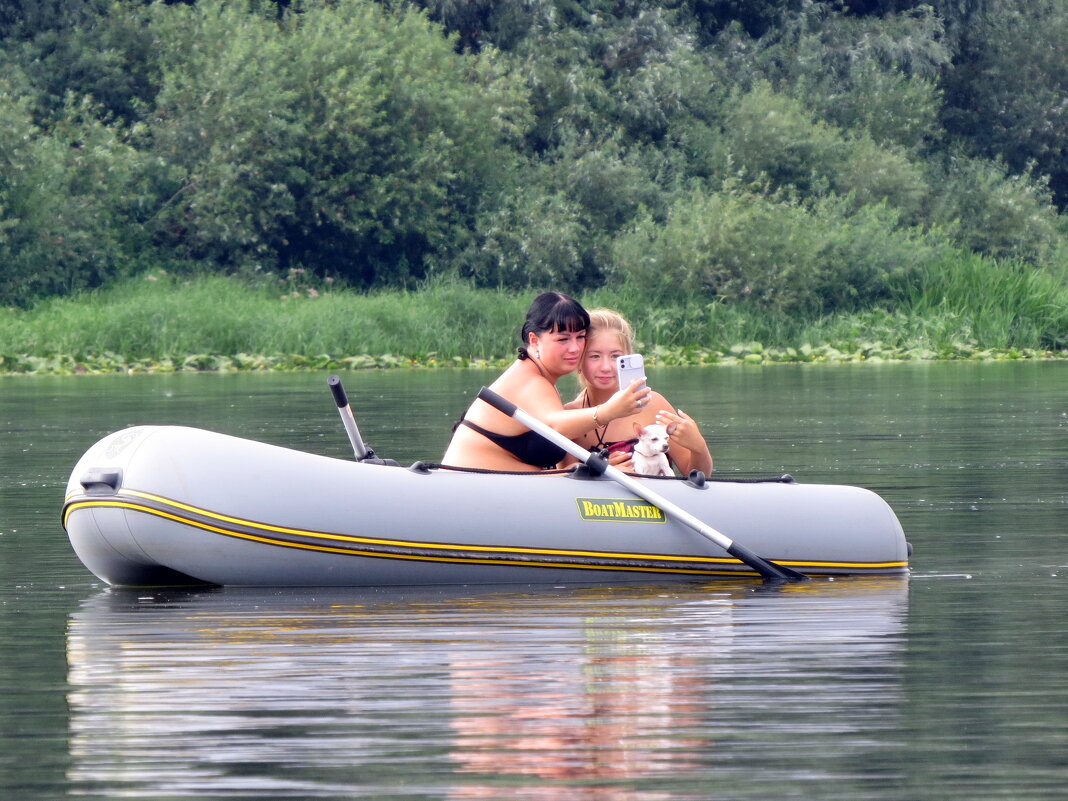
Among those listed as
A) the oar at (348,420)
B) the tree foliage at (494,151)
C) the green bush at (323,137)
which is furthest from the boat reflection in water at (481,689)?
the green bush at (323,137)

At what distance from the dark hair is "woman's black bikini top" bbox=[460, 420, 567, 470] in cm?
48

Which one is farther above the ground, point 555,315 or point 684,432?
point 555,315

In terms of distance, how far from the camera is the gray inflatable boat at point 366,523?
7605 mm

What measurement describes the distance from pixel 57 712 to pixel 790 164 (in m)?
28.0

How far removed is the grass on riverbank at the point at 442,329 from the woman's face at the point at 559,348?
1879cm

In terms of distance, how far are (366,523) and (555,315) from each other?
102cm

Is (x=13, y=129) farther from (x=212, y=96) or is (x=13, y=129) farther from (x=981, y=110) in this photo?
(x=981, y=110)

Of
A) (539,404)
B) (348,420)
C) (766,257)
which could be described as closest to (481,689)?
(539,404)

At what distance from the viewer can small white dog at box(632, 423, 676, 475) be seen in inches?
316

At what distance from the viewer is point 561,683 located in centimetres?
568

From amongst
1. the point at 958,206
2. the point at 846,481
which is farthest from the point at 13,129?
the point at 846,481

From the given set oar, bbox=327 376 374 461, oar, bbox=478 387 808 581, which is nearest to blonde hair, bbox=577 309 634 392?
oar, bbox=478 387 808 581

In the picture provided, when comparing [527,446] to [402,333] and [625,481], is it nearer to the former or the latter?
[625,481]

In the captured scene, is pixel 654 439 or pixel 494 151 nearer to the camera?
pixel 654 439
